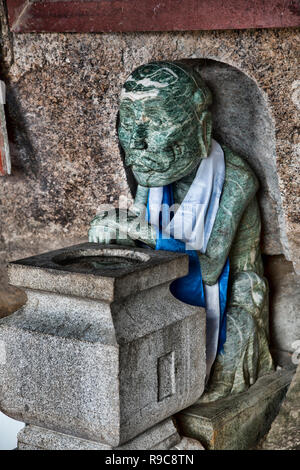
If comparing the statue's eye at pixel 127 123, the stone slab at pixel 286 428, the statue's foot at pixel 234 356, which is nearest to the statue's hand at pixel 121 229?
the statue's eye at pixel 127 123

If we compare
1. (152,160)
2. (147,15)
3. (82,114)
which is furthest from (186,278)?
(147,15)

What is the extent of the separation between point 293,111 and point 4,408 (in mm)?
1522

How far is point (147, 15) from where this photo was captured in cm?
302

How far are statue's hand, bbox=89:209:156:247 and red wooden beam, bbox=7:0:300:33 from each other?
2.38 ft

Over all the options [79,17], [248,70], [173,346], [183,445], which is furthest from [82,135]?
[183,445]

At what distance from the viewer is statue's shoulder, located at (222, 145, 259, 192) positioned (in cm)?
309

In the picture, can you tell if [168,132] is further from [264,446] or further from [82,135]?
[264,446]

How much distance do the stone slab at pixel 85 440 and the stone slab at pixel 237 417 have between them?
0.34 feet

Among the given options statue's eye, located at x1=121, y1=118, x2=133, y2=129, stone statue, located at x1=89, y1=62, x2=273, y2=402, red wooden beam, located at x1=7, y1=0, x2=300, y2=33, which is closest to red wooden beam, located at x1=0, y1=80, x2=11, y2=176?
red wooden beam, located at x1=7, y1=0, x2=300, y2=33

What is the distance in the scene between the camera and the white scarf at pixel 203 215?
3021 mm

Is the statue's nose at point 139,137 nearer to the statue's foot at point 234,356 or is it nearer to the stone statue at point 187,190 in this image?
the stone statue at point 187,190

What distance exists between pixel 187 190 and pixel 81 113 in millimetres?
633

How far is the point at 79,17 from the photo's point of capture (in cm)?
315

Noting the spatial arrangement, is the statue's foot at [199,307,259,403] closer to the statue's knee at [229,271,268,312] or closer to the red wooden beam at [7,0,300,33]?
the statue's knee at [229,271,268,312]
